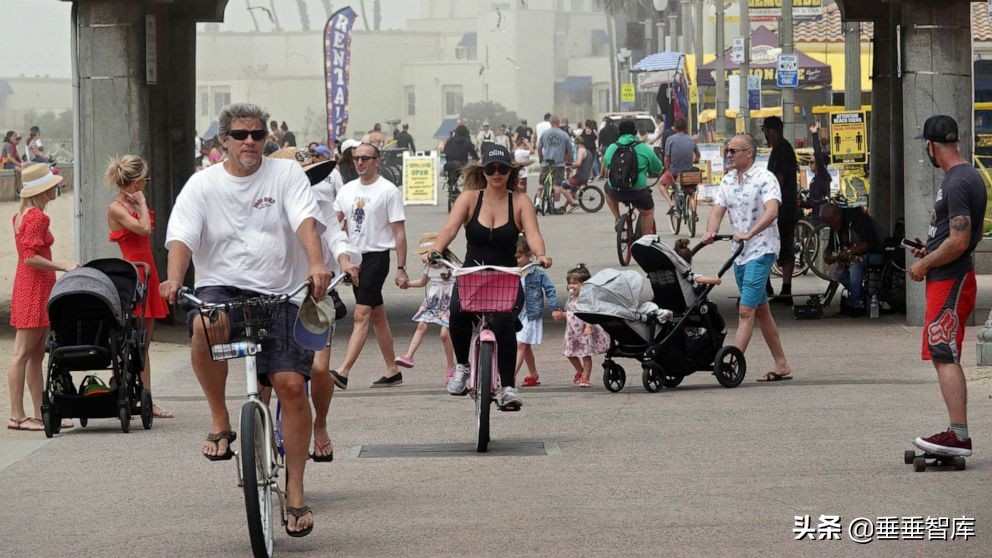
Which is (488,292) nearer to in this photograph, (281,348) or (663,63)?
(281,348)

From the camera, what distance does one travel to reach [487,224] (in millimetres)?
10891

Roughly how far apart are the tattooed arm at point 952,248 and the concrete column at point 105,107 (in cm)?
973

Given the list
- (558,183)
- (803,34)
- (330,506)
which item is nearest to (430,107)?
(803,34)

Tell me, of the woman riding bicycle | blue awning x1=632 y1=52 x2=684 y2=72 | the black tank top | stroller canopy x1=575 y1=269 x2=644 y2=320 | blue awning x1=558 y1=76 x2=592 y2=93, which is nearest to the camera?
the woman riding bicycle

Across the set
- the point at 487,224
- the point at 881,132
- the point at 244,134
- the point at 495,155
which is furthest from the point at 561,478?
the point at 881,132

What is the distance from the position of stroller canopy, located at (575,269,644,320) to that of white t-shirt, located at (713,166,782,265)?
940mm

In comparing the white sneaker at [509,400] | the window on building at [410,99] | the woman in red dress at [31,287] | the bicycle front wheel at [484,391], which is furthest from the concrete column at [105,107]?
the window on building at [410,99]

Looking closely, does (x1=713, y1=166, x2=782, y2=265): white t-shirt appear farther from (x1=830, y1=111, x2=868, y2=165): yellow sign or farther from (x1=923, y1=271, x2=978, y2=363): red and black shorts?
(x1=830, y1=111, x2=868, y2=165): yellow sign

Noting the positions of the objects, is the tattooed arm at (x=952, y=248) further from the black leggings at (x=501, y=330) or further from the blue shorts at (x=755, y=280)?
the blue shorts at (x=755, y=280)

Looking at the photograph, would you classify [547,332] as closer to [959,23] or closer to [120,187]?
[959,23]

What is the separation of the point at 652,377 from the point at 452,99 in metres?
140

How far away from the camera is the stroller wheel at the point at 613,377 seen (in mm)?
13195

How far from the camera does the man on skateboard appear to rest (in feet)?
30.5

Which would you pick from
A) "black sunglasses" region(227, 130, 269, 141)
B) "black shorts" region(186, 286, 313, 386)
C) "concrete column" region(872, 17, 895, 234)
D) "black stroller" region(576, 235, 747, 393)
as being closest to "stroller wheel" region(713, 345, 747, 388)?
"black stroller" region(576, 235, 747, 393)
